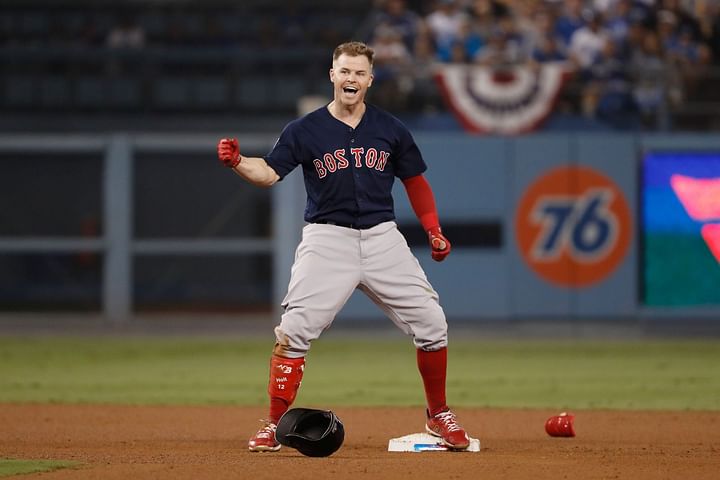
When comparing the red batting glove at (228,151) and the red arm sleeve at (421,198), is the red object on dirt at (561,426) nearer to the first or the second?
the red arm sleeve at (421,198)

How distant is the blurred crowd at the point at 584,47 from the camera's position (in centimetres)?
1614

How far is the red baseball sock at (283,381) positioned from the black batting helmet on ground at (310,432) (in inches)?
6.4

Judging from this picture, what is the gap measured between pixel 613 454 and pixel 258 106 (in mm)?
12132

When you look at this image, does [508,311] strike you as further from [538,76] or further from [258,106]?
[258,106]

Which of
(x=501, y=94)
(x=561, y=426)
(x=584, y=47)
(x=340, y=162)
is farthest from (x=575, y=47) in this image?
(x=340, y=162)

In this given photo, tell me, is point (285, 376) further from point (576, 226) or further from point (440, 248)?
point (576, 226)

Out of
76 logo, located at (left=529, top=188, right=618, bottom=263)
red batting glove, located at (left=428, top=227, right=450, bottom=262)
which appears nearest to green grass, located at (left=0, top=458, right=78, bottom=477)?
red batting glove, located at (left=428, top=227, right=450, bottom=262)

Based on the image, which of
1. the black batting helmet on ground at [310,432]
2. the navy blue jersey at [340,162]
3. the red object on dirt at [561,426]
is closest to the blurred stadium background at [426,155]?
the red object on dirt at [561,426]

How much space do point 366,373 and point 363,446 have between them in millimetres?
4794

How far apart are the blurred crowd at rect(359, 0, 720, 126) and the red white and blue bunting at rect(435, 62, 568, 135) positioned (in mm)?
180

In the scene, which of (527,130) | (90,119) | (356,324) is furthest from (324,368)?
(90,119)

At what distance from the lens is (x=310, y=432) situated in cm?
625

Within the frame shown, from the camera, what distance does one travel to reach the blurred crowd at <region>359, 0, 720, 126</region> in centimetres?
1614

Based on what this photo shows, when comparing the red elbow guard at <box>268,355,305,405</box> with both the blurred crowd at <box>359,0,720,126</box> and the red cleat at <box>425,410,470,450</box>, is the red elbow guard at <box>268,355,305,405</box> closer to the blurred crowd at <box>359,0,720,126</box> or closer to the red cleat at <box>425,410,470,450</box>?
the red cleat at <box>425,410,470,450</box>
